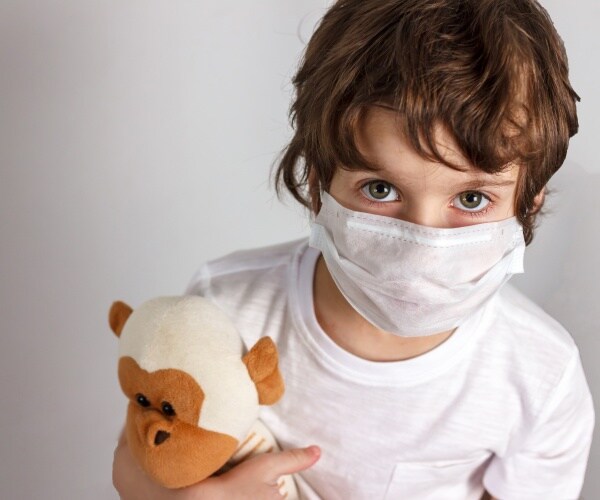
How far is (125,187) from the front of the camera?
4.74 feet

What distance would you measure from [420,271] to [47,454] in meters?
0.88

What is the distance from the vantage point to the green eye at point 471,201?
100cm

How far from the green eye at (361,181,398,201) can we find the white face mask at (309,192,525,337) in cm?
2

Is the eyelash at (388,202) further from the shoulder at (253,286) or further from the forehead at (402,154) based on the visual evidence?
the shoulder at (253,286)

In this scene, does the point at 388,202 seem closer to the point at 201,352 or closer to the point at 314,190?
the point at 314,190

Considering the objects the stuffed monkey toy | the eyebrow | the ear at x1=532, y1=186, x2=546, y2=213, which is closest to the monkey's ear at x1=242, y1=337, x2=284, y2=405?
the stuffed monkey toy

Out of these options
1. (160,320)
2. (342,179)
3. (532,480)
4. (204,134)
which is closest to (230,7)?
(204,134)

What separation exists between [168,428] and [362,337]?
298 millimetres

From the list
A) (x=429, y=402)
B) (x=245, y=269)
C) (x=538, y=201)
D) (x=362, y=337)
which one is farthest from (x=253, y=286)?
(x=538, y=201)

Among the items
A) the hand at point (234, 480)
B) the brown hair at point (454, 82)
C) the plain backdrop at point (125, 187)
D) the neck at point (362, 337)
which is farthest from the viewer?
the plain backdrop at point (125, 187)

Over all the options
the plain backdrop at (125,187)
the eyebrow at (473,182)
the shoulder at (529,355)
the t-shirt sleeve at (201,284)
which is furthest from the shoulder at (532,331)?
the t-shirt sleeve at (201,284)

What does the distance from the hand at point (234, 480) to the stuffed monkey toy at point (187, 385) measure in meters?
0.04

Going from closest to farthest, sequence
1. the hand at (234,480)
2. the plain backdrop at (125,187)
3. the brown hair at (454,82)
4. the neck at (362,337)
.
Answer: the brown hair at (454,82) → the hand at (234,480) → the neck at (362,337) → the plain backdrop at (125,187)

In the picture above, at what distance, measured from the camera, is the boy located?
3.11 feet
